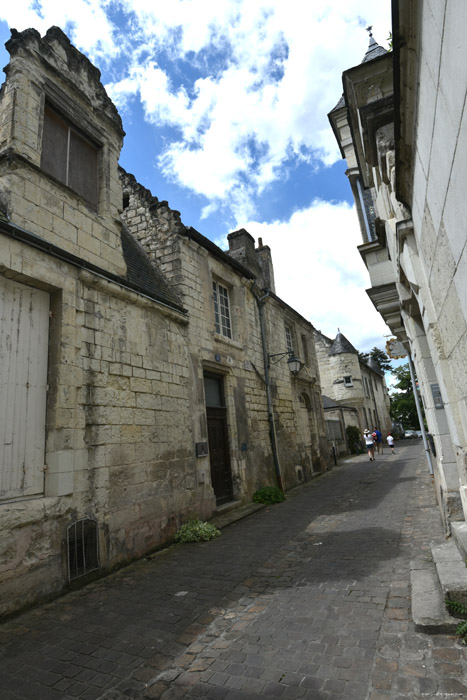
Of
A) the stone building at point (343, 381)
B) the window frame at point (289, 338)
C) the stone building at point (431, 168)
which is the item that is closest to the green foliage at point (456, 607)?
the stone building at point (431, 168)

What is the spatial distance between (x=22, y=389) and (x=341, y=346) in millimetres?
21521

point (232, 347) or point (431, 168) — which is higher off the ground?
point (232, 347)

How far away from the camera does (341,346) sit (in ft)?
77.6

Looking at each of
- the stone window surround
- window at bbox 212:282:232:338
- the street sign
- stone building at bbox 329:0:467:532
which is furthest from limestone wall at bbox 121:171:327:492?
stone building at bbox 329:0:467:532

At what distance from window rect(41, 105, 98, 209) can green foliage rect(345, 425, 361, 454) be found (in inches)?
741

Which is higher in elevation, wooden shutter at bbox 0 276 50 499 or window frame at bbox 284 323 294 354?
window frame at bbox 284 323 294 354

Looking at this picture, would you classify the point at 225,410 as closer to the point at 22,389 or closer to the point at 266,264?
the point at 22,389

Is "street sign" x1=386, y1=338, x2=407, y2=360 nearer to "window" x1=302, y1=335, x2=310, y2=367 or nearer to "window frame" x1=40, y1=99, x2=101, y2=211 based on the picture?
"window" x1=302, y1=335, x2=310, y2=367

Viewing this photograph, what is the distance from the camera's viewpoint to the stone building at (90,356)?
414 cm

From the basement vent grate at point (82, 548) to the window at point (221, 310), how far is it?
5388 mm

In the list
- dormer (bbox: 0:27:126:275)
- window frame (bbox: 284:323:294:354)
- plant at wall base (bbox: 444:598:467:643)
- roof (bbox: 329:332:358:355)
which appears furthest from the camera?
roof (bbox: 329:332:358:355)

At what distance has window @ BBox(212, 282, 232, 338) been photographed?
912 cm

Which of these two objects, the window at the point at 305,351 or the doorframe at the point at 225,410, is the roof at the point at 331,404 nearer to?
the window at the point at 305,351

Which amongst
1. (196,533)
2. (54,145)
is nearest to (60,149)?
(54,145)
